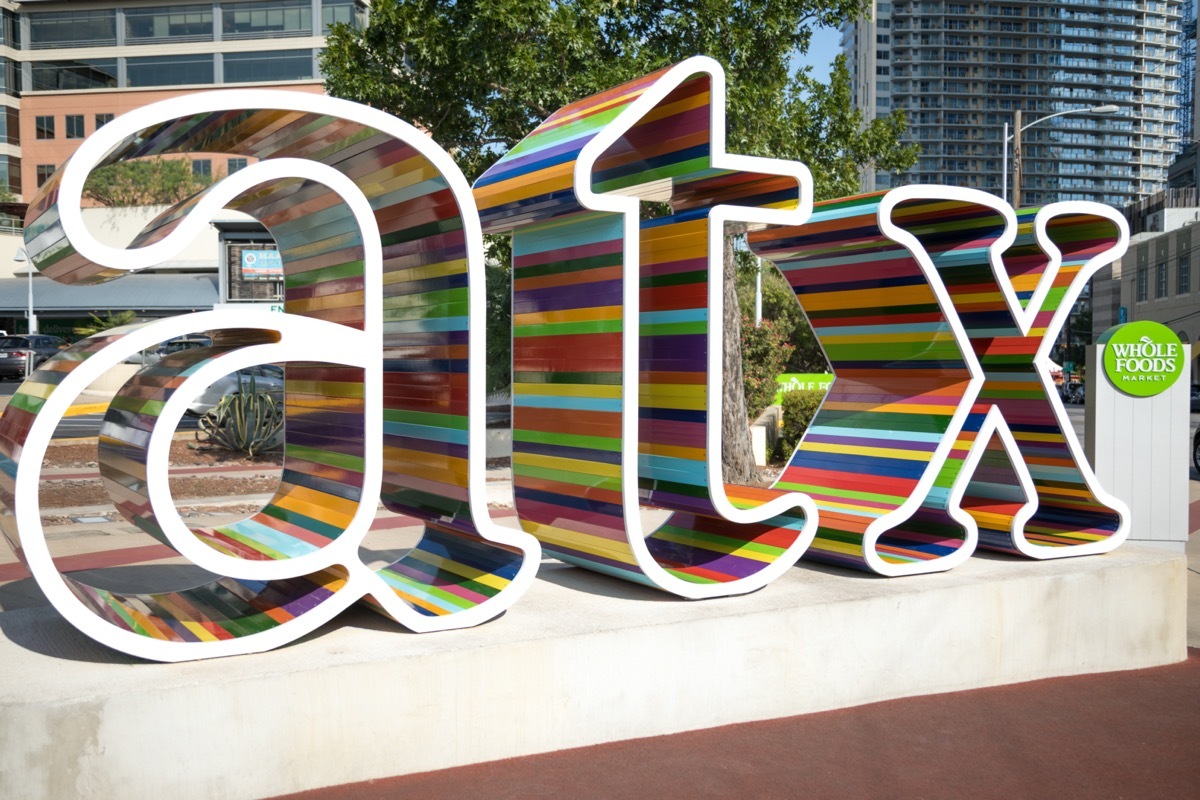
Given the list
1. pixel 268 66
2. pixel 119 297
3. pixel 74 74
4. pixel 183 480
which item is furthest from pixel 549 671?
pixel 74 74

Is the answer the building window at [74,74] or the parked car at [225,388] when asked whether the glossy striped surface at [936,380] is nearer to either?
the parked car at [225,388]

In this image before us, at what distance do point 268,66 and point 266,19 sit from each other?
2.55m

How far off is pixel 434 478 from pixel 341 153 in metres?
1.47

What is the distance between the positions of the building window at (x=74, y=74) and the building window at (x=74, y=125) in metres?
1.84

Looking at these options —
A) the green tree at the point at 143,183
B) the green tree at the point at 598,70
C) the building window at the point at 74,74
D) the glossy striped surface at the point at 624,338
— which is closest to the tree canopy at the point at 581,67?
the green tree at the point at 598,70

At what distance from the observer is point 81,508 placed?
1154cm

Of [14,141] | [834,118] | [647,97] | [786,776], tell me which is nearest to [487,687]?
[786,776]

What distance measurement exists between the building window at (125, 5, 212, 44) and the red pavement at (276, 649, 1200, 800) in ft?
215

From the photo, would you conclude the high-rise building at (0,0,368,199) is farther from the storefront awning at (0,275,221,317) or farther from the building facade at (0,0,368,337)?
the storefront awning at (0,275,221,317)

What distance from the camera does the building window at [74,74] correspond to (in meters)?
65.6

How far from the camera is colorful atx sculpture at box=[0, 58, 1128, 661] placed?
166 inches

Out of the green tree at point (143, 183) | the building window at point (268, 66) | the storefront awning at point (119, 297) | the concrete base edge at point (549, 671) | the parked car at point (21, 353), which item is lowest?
the concrete base edge at point (549, 671)

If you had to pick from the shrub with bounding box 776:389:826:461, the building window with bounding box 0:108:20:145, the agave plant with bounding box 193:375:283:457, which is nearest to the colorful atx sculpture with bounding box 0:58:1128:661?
the shrub with bounding box 776:389:826:461

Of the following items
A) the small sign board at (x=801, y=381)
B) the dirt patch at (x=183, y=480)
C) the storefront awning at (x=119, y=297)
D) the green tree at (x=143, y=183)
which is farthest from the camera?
the green tree at (x=143, y=183)
